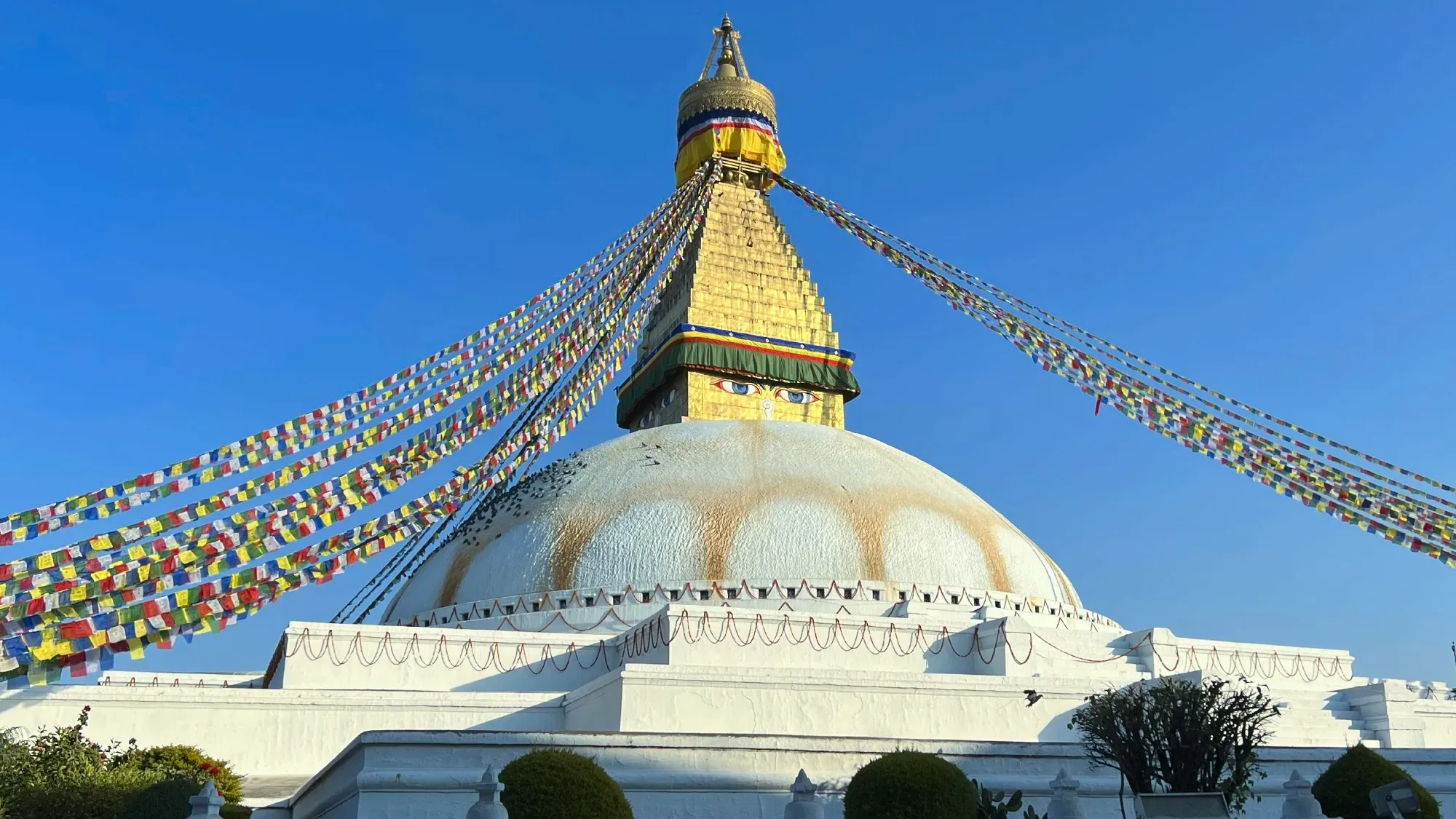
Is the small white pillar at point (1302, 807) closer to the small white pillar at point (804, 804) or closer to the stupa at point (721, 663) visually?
the stupa at point (721, 663)

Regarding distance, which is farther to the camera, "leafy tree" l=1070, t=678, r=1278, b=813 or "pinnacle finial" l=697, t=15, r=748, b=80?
"pinnacle finial" l=697, t=15, r=748, b=80

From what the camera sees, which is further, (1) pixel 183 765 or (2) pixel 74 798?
(1) pixel 183 765

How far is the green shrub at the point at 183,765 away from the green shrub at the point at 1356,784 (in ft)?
27.7

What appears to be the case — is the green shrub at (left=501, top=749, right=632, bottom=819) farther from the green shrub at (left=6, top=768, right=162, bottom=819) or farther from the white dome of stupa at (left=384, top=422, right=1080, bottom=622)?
the white dome of stupa at (left=384, top=422, right=1080, bottom=622)

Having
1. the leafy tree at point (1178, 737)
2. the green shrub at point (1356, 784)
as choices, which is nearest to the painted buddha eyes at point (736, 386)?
the leafy tree at point (1178, 737)

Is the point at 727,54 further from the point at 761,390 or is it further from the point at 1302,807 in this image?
the point at 1302,807

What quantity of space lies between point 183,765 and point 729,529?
682cm

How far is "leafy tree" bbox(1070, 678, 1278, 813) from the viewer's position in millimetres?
8555

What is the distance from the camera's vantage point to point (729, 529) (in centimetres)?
1534

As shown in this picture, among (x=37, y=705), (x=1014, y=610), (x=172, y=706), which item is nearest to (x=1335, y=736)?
(x=1014, y=610)

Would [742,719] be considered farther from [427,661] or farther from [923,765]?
[923,765]

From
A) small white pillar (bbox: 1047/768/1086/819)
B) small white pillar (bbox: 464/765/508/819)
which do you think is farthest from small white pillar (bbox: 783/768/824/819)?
small white pillar (bbox: 464/765/508/819)

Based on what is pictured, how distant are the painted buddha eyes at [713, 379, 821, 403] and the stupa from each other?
1346mm

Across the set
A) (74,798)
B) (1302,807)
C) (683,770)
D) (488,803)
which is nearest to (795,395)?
(683,770)
